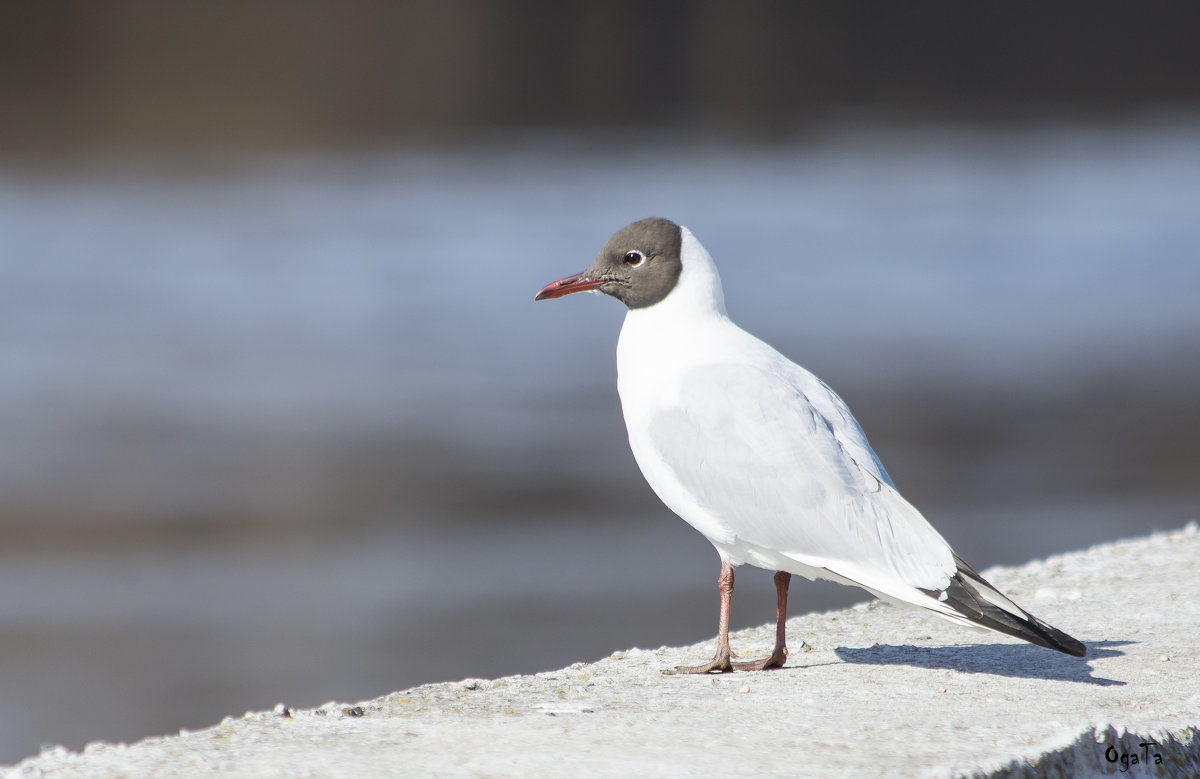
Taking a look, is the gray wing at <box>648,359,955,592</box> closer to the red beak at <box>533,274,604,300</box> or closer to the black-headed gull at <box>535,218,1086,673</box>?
the black-headed gull at <box>535,218,1086,673</box>

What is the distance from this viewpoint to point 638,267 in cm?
479

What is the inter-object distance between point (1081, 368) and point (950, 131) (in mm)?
19080

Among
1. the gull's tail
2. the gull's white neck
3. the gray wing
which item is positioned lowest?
the gull's tail

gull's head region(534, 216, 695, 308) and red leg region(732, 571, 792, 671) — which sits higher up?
gull's head region(534, 216, 695, 308)

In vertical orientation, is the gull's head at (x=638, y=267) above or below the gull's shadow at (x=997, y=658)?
above

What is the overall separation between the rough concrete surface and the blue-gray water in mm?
513

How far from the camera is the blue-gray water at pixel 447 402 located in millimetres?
8453

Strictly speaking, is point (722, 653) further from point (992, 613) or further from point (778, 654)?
point (992, 613)

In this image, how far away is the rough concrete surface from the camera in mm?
3197

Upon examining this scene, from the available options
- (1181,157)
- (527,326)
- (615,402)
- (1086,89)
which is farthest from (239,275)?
(1086,89)

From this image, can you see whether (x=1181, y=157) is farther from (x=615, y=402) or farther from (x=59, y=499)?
(x=59, y=499)

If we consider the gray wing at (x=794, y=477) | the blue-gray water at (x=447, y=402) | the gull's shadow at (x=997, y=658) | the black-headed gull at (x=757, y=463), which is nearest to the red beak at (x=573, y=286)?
the black-headed gull at (x=757, y=463)

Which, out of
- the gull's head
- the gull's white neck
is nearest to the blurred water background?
the gull's white neck

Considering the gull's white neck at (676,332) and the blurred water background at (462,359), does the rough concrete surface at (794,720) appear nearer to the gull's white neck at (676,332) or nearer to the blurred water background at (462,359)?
the blurred water background at (462,359)
